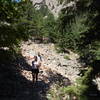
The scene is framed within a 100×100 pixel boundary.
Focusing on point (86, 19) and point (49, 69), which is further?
point (49, 69)

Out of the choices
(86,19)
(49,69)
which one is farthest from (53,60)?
(86,19)

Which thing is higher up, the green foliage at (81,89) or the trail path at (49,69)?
the trail path at (49,69)

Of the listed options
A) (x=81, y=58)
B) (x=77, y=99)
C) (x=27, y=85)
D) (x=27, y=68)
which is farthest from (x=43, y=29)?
(x=77, y=99)

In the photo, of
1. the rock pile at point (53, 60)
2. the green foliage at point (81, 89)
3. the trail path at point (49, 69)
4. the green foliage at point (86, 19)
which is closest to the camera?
the green foliage at point (86, 19)

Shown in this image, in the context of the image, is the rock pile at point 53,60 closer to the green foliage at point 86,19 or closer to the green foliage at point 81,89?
the green foliage at point 81,89

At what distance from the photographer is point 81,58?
78.5 ft

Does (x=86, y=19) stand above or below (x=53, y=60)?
below

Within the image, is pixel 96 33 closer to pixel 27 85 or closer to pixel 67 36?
pixel 27 85

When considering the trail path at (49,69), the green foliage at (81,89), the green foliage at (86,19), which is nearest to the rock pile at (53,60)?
the trail path at (49,69)

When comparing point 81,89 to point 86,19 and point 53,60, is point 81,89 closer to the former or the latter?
point 86,19

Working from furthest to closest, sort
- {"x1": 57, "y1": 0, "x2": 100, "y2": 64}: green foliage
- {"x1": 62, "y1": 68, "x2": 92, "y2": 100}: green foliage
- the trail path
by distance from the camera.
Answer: the trail path, {"x1": 62, "y1": 68, "x2": 92, "y2": 100}: green foliage, {"x1": 57, "y1": 0, "x2": 100, "y2": 64}: green foliage

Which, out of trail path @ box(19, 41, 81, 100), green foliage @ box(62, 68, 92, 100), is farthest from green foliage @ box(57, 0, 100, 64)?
trail path @ box(19, 41, 81, 100)

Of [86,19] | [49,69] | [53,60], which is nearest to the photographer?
[86,19]

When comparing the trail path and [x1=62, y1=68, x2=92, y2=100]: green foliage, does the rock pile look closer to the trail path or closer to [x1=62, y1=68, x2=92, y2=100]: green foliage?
the trail path
